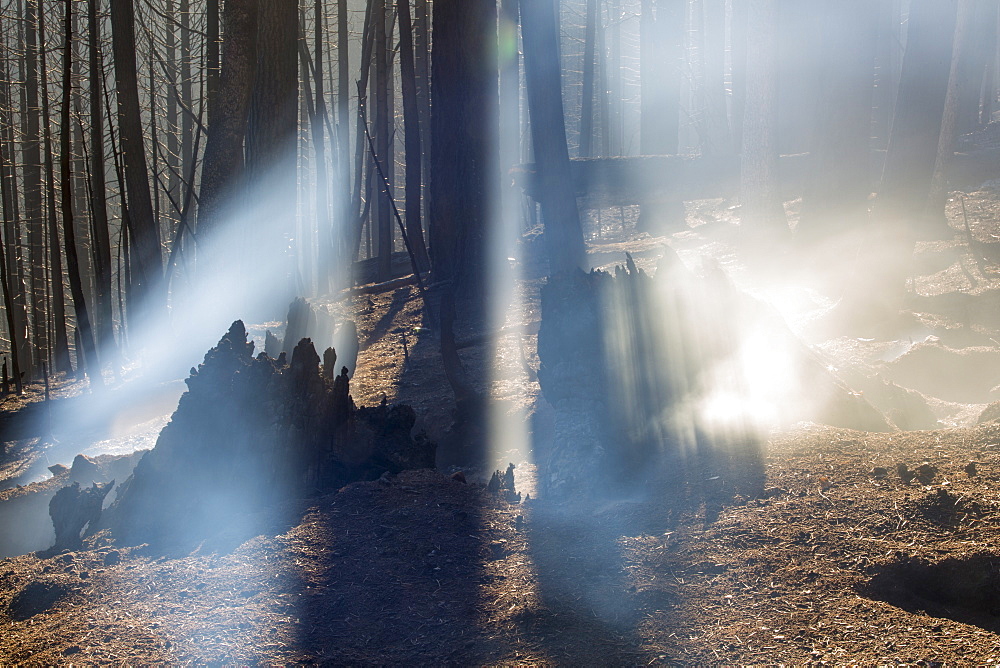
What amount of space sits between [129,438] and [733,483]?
6591mm

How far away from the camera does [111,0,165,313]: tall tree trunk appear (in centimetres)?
1088

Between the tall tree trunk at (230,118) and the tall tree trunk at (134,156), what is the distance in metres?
0.89

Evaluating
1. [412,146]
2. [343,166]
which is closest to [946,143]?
[412,146]

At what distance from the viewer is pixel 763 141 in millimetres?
12367

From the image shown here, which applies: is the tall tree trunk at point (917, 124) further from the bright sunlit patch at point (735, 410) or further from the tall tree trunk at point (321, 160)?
the tall tree trunk at point (321, 160)

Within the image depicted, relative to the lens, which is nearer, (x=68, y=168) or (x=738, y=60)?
(x=68, y=168)

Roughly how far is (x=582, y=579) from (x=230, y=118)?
8.96 m

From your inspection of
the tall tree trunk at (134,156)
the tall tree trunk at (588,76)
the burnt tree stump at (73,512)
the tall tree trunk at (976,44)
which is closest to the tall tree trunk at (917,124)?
the tall tree trunk at (976,44)

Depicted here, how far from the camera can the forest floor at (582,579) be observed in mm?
3029

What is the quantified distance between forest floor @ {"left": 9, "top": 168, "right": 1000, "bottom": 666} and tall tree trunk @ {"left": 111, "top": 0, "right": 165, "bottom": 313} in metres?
7.67

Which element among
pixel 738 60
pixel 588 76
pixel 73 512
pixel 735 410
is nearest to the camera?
pixel 73 512

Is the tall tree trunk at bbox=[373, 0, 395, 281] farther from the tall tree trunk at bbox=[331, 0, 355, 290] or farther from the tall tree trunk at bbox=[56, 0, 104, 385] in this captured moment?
the tall tree trunk at bbox=[56, 0, 104, 385]

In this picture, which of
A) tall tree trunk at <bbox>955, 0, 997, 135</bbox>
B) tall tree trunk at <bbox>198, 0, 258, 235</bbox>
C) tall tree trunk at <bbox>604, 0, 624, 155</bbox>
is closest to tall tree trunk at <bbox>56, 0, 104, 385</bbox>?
tall tree trunk at <bbox>198, 0, 258, 235</bbox>

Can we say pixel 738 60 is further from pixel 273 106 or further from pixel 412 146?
pixel 273 106
